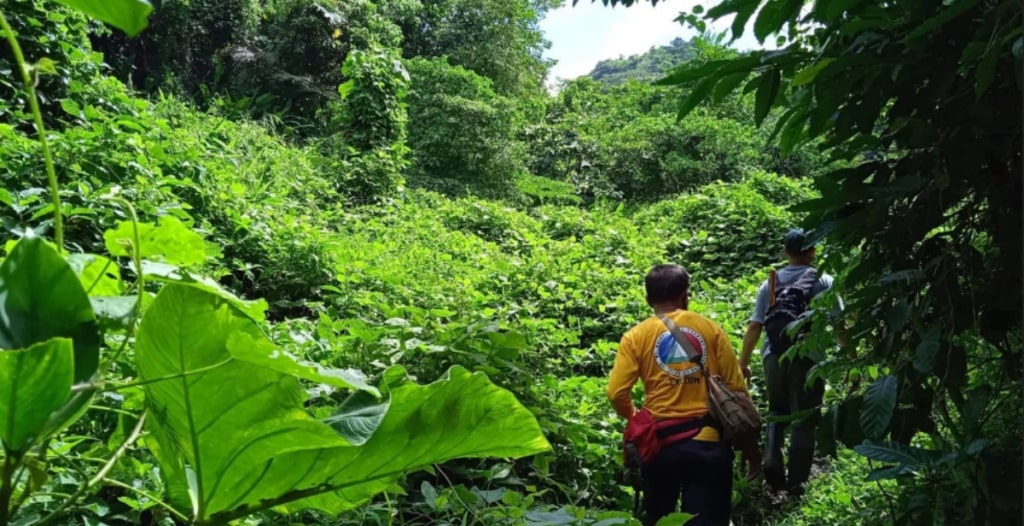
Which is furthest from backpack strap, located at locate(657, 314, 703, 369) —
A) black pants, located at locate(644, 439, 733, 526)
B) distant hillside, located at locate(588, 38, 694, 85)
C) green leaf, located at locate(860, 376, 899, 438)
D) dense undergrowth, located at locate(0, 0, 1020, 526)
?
distant hillside, located at locate(588, 38, 694, 85)

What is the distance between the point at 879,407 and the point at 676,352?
4.45ft

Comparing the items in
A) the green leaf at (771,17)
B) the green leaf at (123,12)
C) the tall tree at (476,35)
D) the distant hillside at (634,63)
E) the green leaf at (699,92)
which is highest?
the distant hillside at (634,63)

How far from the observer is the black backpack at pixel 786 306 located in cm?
327

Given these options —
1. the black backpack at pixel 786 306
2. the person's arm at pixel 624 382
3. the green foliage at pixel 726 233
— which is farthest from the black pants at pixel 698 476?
the green foliage at pixel 726 233

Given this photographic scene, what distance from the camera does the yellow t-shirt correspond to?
2438 millimetres

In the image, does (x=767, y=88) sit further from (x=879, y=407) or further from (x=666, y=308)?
(x=666, y=308)

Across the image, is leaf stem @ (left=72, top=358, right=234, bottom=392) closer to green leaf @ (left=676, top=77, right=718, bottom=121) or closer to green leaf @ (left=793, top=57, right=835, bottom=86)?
green leaf @ (left=676, top=77, right=718, bottom=121)

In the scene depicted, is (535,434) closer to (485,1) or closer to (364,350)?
(364,350)

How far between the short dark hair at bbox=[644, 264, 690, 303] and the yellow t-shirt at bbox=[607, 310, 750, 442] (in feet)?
0.25

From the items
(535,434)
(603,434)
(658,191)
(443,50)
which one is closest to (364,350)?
(603,434)

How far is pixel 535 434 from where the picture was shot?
0.70 metres

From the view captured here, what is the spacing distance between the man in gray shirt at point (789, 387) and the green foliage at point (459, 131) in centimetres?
725

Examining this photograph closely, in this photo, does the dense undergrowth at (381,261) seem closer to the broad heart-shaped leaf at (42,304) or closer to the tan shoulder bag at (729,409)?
the broad heart-shaped leaf at (42,304)

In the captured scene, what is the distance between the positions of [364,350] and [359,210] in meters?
4.94
